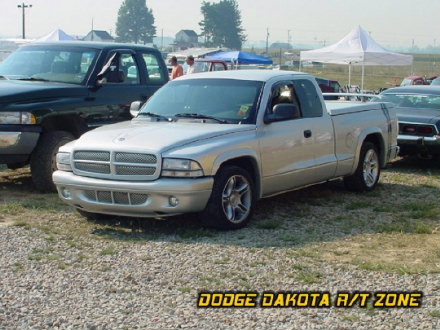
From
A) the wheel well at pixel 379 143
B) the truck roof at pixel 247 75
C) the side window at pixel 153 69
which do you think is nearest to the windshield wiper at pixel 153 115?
the truck roof at pixel 247 75

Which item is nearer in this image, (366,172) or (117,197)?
(117,197)

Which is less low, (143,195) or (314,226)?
(143,195)

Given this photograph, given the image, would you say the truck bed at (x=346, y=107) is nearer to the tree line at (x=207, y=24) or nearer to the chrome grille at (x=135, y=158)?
the chrome grille at (x=135, y=158)

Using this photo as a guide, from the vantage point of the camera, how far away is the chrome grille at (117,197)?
7.12 metres

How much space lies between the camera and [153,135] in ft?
24.3

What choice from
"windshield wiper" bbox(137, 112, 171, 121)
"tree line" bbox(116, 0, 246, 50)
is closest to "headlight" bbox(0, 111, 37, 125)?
"windshield wiper" bbox(137, 112, 171, 121)

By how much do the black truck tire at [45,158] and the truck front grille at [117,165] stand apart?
1912mm

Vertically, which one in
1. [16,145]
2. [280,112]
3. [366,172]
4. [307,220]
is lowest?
[307,220]

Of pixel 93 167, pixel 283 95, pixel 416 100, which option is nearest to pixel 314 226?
pixel 283 95

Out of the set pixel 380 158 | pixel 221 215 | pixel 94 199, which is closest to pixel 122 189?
pixel 94 199

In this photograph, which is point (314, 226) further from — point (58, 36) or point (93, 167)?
point (58, 36)

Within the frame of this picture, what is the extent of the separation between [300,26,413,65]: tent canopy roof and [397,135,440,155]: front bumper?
1434 centimetres

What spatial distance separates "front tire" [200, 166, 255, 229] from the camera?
7.25m

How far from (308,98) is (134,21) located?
449 ft
